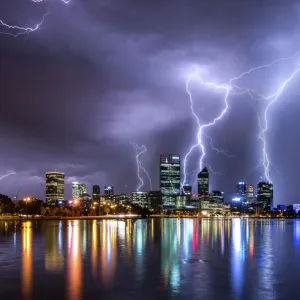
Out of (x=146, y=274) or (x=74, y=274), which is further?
(x=146, y=274)

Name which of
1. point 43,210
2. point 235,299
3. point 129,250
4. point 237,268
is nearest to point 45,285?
point 235,299

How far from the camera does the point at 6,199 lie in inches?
7407

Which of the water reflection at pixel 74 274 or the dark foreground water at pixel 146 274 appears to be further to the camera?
the dark foreground water at pixel 146 274

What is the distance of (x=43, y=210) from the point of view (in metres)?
167

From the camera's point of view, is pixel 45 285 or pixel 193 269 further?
pixel 193 269

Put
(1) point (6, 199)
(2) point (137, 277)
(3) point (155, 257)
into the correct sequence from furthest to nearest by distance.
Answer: (1) point (6, 199) < (3) point (155, 257) < (2) point (137, 277)

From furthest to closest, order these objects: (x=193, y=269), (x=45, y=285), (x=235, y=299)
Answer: (x=193, y=269) → (x=45, y=285) → (x=235, y=299)

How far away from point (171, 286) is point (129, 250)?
43.5 ft

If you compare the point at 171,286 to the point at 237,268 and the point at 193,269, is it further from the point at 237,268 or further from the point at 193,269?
the point at 237,268

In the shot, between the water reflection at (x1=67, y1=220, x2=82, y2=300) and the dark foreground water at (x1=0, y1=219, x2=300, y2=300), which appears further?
the dark foreground water at (x1=0, y1=219, x2=300, y2=300)

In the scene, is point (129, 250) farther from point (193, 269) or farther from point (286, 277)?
point (286, 277)

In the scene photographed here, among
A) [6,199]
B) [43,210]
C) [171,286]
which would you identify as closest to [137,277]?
[171,286]

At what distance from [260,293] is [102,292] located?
5301 mm

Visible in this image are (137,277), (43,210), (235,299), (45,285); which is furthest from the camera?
(43,210)
